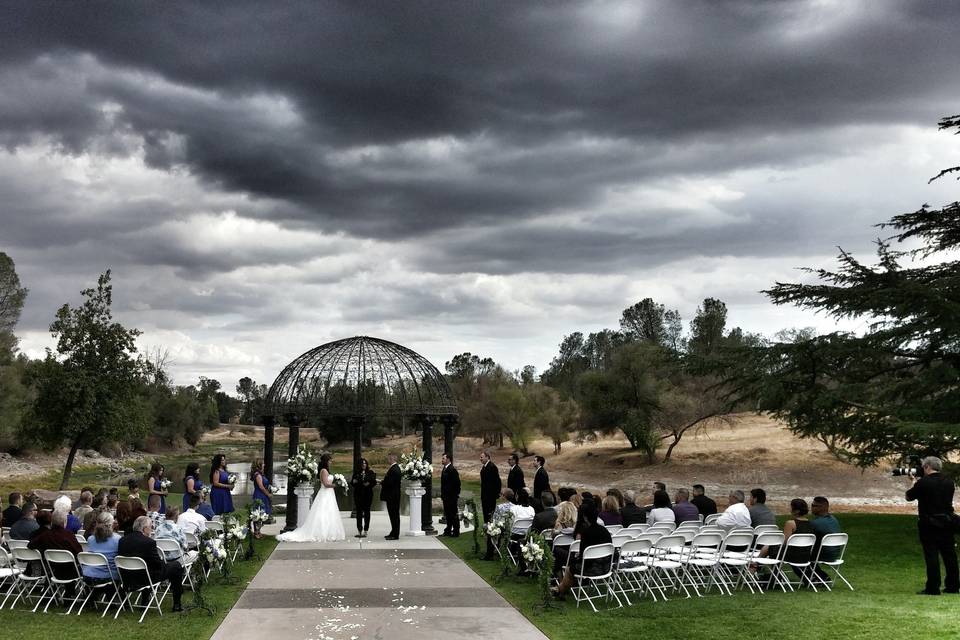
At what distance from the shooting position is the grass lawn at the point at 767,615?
371 inches

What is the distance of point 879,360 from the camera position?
21547mm

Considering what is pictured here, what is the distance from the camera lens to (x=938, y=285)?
19031 mm

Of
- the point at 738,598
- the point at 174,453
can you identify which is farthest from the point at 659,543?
the point at 174,453

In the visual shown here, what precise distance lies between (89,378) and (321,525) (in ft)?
62.8

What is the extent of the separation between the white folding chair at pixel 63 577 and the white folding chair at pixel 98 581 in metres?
0.11

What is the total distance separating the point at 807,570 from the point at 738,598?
Result: 6.22ft

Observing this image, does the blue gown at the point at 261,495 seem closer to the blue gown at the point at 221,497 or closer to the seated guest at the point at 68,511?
the blue gown at the point at 221,497

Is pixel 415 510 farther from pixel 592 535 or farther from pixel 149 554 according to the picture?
pixel 149 554

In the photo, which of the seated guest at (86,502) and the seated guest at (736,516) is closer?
the seated guest at (736,516)

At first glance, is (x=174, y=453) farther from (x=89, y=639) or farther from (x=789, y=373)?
(x=89, y=639)

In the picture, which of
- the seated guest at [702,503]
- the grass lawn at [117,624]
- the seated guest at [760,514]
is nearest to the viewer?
the grass lawn at [117,624]

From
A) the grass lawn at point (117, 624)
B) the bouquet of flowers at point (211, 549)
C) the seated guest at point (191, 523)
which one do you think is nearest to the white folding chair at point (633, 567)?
the grass lawn at point (117, 624)

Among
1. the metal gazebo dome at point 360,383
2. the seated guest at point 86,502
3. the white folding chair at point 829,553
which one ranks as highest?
the metal gazebo dome at point 360,383

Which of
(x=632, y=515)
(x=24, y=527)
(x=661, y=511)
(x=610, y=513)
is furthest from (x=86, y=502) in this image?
(x=661, y=511)
